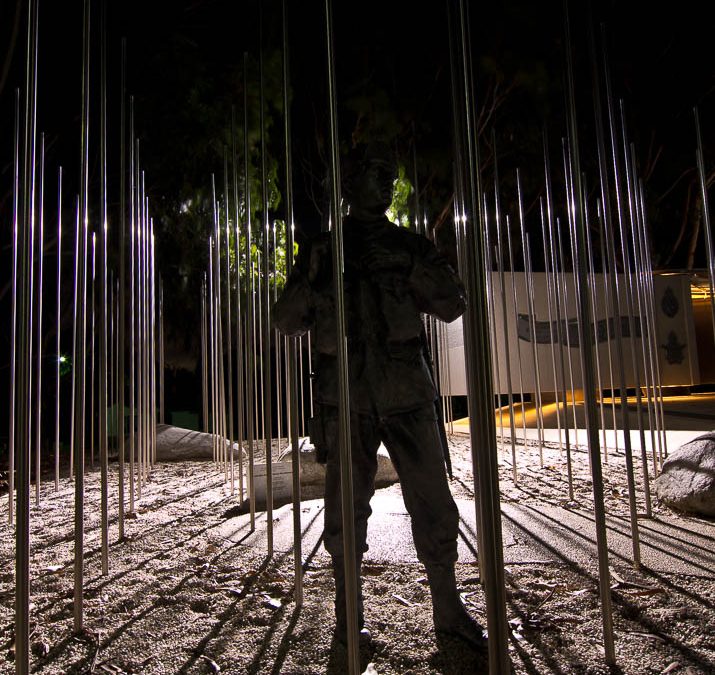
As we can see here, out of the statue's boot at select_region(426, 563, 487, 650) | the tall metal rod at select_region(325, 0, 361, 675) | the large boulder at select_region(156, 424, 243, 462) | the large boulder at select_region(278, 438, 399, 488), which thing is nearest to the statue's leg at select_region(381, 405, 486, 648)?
the statue's boot at select_region(426, 563, 487, 650)

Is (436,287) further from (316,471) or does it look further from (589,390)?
(316,471)

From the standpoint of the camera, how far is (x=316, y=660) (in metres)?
1.63

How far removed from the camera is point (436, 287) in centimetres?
172

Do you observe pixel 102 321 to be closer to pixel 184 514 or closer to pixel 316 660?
pixel 316 660

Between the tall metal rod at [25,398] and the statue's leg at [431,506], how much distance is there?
96 cm

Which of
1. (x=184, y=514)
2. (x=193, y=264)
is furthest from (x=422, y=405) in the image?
(x=193, y=264)

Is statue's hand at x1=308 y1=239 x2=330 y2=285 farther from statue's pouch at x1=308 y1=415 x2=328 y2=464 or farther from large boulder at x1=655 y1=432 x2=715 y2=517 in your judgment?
large boulder at x1=655 y1=432 x2=715 y2=517

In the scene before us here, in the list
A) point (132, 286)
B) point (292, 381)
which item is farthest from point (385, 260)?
point (132, 286)

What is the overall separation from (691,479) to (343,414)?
273 centimetres

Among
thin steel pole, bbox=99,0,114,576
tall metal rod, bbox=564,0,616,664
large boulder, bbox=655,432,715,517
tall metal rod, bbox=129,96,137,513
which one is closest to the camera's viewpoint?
tall metal rod, bbox=564,0,616,664

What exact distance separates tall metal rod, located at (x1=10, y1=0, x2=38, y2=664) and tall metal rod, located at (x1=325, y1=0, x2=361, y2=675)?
641 millimetres

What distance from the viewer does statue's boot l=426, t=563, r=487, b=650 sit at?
1661 mm

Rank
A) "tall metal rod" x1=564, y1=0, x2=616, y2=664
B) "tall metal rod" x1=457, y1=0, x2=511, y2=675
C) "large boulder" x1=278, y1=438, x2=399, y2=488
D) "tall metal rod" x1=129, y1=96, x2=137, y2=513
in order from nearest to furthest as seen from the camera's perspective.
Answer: "tall metal rod" x1=457, y1=0, x2=511, y2=675
"tall metal rod" x1=564, y1=0, x2=616, y2=664
"tall metal rod" x1=129, y1=96, x2=137, y2=513
"large boulder" x1=278, y1=438, x2=399, y2=488

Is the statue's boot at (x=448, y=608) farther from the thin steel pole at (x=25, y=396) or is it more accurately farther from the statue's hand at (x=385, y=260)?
the thin steel pole at (x=25, y=396)
